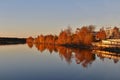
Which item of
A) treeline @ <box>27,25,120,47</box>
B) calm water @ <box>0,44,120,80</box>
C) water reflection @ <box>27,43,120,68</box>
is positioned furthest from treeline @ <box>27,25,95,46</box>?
calm water @ <box>0,44,120,80</box>

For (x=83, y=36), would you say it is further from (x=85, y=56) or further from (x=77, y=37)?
(x=85, y=56)

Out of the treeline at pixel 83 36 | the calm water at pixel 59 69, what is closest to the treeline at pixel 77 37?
the treeline at pixel 83 36

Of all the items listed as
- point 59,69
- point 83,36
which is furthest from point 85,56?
point 83,36

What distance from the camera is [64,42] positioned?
113875mm

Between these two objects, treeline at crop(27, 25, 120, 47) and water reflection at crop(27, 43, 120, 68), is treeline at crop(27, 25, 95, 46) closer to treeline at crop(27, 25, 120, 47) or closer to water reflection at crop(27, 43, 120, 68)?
treeline at crop(27, 25, 120, 47)

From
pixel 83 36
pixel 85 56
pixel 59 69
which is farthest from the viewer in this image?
pixel 83 36

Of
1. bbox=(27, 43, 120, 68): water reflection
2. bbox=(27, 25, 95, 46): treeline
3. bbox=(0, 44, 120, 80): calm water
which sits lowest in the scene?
bbox=(0, 44, 120, 80): calm water

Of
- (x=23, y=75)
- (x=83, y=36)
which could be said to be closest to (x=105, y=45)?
(x=83, y=36)

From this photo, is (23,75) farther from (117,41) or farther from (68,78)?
(117,41)

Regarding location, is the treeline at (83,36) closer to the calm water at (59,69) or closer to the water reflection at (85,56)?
the water reflection at (85,56)

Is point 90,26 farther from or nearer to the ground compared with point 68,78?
farther from the ground

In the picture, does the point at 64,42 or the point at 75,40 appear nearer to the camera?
the point at 75,40

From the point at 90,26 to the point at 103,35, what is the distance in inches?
218

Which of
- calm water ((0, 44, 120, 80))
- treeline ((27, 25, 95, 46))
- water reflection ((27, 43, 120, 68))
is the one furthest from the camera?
treeline ((27, 25, 95, 46))
